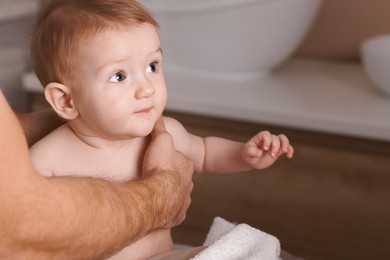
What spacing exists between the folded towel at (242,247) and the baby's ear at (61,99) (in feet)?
0.89

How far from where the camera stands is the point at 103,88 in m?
1.06

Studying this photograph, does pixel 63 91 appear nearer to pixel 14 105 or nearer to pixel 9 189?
pixel 9 189

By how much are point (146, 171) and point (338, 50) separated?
161 cm

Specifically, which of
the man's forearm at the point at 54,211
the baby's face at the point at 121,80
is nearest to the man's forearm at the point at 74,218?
the man's forearm at the point at 54,211

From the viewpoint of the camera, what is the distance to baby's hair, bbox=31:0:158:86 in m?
1.05

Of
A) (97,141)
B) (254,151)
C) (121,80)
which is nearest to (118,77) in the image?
(121,80)

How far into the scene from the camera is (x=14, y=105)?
2488 millimetres

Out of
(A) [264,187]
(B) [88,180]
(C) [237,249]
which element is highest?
(B) [88,180]

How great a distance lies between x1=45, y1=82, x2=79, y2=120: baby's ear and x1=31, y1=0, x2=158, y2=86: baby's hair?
0.04ft

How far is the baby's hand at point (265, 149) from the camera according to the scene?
3.79 ft

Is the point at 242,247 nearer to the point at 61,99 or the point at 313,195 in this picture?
the point at 61,99

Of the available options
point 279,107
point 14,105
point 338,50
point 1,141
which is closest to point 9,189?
point 1,141

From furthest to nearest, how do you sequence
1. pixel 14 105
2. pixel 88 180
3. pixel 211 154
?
pixel 14 105 < pixel 211 154 < pixel 88 180

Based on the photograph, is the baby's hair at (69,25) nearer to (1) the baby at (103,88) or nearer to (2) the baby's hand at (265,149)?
(1) the baby at (103,88)
